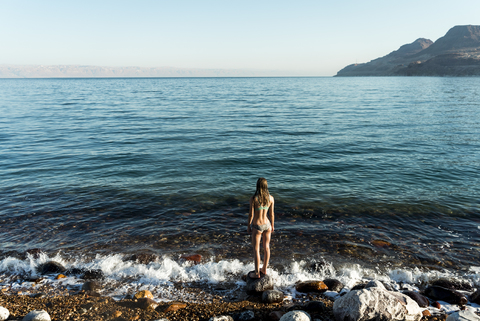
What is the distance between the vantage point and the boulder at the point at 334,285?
7.86 m

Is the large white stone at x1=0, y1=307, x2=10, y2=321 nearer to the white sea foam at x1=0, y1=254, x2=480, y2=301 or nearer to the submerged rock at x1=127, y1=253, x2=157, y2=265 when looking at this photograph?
the white sea foam at x1=0, y1=254, x2=480, y2=301

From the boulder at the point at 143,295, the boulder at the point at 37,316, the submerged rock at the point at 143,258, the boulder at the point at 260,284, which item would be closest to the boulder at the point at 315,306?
the boulder at the point at 260,284

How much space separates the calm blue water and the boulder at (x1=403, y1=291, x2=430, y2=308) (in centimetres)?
198

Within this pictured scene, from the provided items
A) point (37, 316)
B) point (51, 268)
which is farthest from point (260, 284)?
point (51, 268)

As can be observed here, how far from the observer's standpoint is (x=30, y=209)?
43.8 ft

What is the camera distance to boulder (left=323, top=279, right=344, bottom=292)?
7.86 m

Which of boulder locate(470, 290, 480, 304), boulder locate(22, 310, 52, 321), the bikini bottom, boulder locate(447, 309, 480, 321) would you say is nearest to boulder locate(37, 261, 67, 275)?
boulder locate(22, 310, 52, 321)

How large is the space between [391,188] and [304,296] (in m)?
10.4

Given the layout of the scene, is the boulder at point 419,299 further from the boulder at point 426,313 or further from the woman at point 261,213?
the woman at point 261,213

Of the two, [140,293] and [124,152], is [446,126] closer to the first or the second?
[124,152]

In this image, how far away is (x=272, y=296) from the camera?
23.9 ft

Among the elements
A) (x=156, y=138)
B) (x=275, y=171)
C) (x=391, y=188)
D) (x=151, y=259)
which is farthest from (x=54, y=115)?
(x=391, y=188)

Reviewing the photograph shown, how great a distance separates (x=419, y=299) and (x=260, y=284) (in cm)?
398

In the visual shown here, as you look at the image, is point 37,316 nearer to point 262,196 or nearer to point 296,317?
point 296,317
